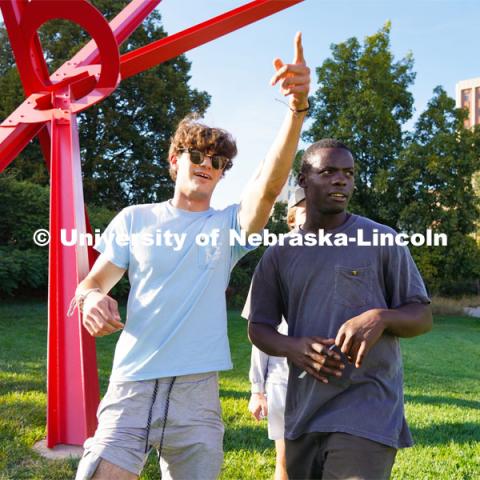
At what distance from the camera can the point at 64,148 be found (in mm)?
4383

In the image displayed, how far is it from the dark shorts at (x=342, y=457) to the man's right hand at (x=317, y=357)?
205 millimetres

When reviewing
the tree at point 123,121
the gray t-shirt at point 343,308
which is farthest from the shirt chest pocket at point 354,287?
the tree at point 123,121

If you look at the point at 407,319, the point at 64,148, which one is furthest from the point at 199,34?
the point at 407,319

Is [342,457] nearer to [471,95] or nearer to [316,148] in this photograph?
[316,148]

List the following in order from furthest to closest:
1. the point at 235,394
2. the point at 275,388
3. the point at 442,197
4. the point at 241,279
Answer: the point at 442,197 → the point at 241,279 → the point at 235,394 → the point at 275,388

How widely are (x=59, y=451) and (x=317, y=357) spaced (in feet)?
9.21

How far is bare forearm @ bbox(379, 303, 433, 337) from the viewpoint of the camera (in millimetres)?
1854

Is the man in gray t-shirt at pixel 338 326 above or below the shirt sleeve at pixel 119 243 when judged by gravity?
below

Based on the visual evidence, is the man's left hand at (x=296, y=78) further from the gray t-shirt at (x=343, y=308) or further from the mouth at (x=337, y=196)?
the gray t-shirt at (x=343, y=308)

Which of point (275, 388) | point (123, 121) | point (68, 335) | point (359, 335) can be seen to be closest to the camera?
A: point (359, 335)

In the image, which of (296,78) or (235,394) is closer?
(296,78)

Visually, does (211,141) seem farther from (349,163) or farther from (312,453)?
(312,453)

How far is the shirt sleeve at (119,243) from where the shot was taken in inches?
83.4

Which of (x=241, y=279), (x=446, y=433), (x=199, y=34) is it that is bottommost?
(x=446, y=433)
